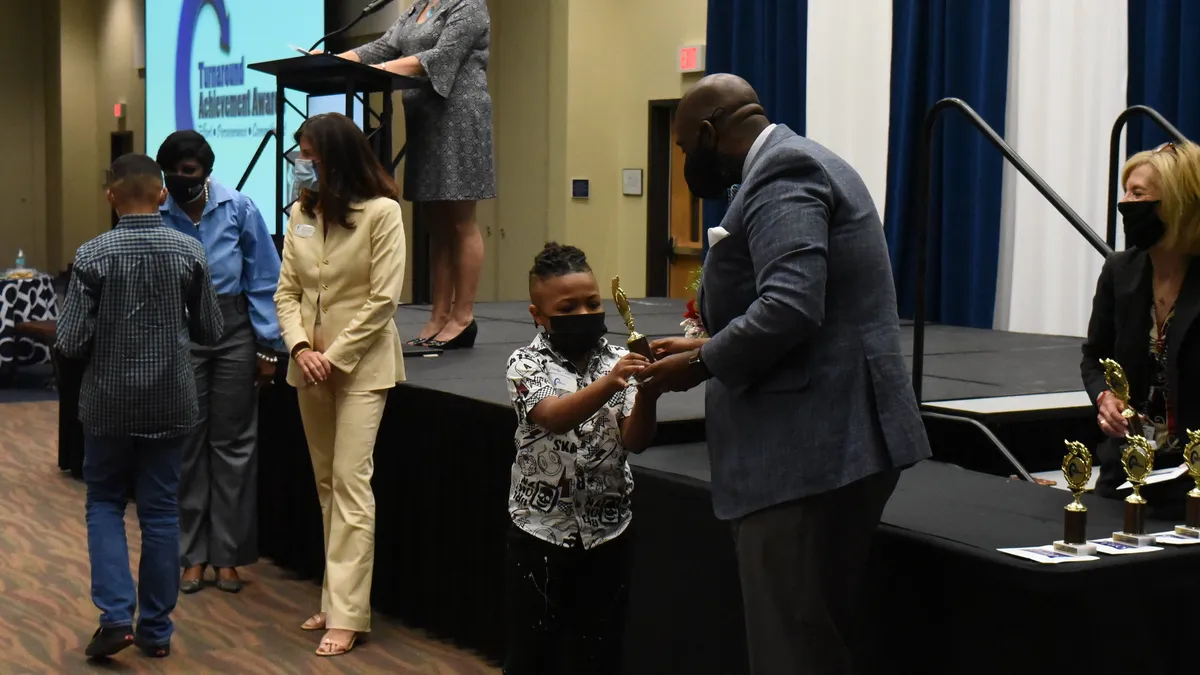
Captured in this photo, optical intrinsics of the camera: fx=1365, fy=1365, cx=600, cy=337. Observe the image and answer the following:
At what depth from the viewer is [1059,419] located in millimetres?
3838

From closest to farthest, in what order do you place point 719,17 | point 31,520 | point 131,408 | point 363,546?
point 131,408 < point 363,546 < point 31,520 < point 719,17

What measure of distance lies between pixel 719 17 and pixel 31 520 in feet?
17.0

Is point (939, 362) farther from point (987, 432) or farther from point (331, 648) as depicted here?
point (331, 648)

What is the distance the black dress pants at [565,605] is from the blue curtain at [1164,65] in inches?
175

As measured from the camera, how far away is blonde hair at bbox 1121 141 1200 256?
8.37 ft

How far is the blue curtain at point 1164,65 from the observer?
590cm

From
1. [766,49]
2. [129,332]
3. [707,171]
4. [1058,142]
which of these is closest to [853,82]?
[766,49]

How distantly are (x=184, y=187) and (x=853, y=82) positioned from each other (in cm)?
454

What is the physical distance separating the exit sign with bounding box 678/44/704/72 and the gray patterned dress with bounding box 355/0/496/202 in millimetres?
4498

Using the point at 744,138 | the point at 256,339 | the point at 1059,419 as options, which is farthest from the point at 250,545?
the point at 744,138

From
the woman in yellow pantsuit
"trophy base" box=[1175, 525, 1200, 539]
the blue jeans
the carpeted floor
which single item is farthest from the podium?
"trophy base" box=[1175, 525, 1200, 539]

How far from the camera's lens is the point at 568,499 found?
2.38 meters

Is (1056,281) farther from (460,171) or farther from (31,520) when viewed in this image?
(31,520)

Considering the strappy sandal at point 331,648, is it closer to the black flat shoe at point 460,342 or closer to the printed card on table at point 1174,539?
the black flat shoe at point 460,342
